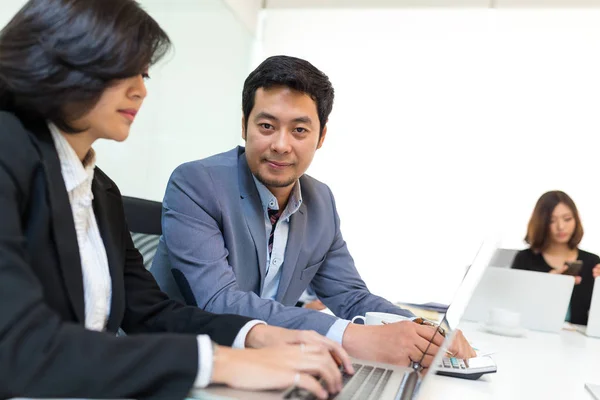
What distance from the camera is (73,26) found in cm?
92

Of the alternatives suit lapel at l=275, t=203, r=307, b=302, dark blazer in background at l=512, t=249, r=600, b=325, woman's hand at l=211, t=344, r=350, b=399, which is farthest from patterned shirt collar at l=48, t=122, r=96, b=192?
dark blazer in background at l=512, t=249, r=600, b=325

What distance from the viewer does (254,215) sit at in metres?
1.78

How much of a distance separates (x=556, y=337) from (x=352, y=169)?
306 cm

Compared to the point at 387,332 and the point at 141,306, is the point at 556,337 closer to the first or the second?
the point at 387,332

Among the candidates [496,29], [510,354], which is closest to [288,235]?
[510,354]

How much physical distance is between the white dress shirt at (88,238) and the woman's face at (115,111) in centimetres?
5

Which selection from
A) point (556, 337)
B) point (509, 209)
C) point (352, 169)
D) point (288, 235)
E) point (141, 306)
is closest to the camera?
point (141, 306)

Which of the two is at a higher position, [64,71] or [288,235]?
[64,71]

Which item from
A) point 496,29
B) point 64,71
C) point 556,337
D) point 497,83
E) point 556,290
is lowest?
point 556,337

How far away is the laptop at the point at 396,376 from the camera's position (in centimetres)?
80

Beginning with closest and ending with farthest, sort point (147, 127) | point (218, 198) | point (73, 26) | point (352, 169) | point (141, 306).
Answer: point (73, 26) → point (141, 306) → point (218, 198) → point (147, 127) → point (352, 169)

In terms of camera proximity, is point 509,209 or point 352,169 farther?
point 352,169

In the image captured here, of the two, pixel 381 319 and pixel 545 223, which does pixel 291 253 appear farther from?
pixel 545 223

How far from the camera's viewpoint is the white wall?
15.9 feet
